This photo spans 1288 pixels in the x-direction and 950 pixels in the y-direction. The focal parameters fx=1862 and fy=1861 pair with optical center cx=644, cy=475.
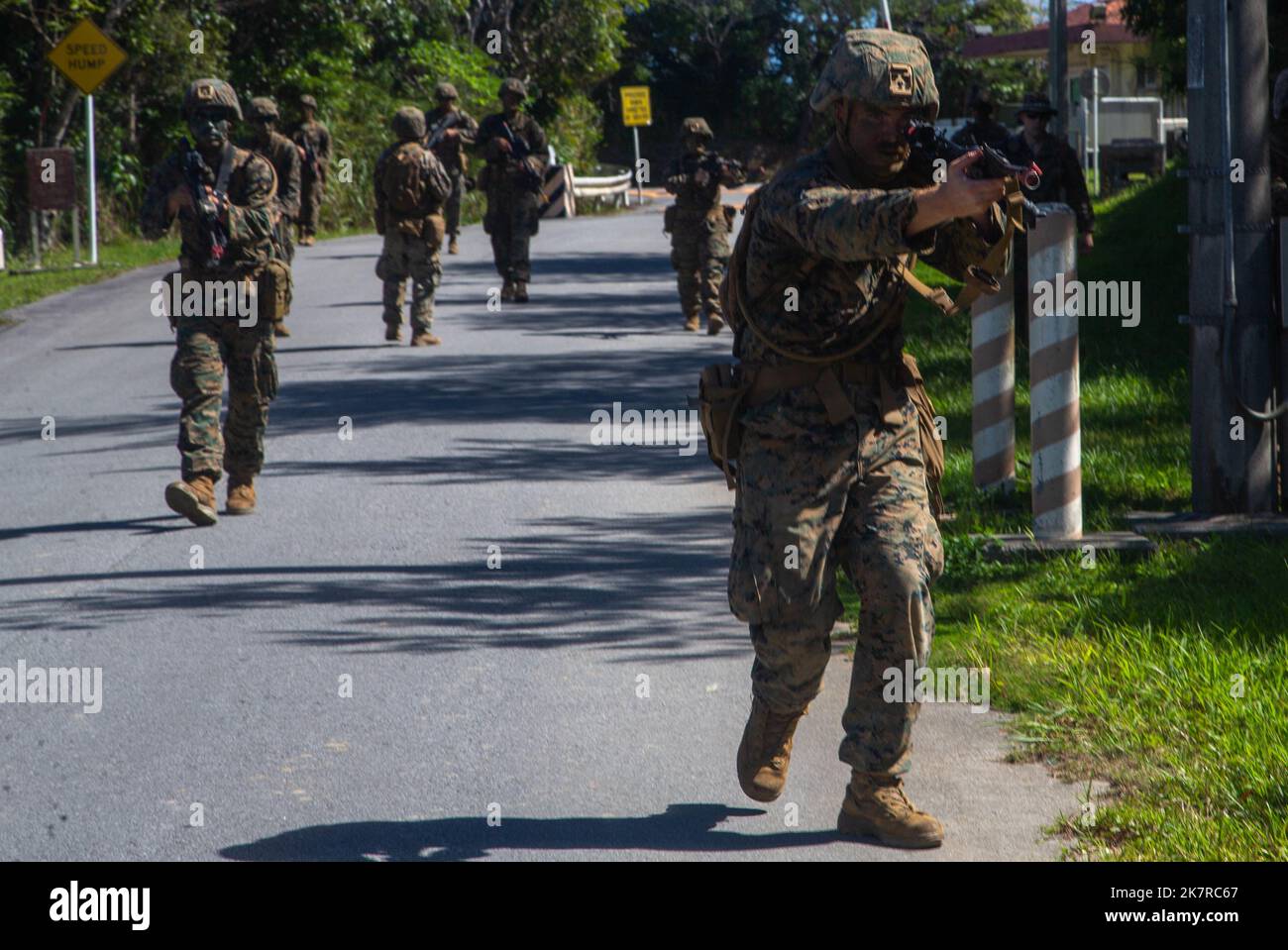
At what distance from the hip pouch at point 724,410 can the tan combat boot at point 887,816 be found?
2.81 feet

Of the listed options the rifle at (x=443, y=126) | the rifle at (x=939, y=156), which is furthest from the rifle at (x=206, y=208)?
the rifle at (x=443, y=126)

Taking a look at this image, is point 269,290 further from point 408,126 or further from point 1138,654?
point 408,126

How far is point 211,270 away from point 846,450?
207 inches

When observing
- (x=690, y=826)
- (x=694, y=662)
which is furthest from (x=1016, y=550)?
(x=690, y=826)

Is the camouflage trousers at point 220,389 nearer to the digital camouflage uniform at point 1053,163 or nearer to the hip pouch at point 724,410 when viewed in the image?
the hip pouch at point 724,410

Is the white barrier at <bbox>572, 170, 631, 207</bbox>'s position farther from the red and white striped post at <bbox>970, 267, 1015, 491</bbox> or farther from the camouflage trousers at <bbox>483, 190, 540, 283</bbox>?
the red and white striped post at <bbox>970, 267, 1015, 491</bbox>

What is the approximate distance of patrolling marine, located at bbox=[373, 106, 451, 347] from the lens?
15742mm

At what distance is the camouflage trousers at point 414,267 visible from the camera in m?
15.9

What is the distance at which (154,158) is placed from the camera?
103 feet

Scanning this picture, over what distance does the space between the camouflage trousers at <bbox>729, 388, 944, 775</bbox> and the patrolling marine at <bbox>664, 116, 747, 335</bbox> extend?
1104 centimetres

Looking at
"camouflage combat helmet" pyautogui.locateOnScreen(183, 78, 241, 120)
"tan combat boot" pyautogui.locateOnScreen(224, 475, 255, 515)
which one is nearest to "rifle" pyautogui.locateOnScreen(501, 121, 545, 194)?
"tan combat boot" pyautogui.locateOnScreen(224, 475, 255, 515)

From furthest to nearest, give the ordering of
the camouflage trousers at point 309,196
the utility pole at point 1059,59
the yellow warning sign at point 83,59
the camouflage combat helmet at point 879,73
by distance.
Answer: the yellow warning sign at point 83,59, the camouflage trousers at point 309,196, the utility pole at point 1059,59, the camouflage combat helmet at point 879,73

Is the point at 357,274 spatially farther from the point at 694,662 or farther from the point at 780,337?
the point at 780,337

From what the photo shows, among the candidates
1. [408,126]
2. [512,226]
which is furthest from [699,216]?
[512,226]
